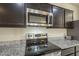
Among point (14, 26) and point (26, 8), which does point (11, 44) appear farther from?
point (26, 8)

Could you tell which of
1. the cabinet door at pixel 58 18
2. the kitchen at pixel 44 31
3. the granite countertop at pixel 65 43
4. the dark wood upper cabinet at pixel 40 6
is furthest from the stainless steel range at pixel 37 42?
the dark wood upper cabinet at pixel 40 6

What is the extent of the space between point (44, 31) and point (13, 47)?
1.42 feet

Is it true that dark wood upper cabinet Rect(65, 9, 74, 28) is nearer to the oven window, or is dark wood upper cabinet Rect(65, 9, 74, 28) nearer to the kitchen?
the kitchen

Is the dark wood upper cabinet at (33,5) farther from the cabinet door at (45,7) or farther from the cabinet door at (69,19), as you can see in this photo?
the cabinet door at (69,19)

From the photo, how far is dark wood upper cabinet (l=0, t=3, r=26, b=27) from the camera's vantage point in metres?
1.24

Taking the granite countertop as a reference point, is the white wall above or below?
above

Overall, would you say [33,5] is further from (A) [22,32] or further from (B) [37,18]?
(A) [22,32]

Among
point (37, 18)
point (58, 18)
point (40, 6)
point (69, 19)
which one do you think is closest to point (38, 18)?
point (37, 18)

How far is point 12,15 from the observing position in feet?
4.25

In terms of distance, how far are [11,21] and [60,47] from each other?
0.69 metres

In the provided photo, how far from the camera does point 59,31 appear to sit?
1365 millimetres

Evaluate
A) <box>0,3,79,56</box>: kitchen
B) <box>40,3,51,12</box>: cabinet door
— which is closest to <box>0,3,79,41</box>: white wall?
<box>0,3,79,56</box>: kitchen

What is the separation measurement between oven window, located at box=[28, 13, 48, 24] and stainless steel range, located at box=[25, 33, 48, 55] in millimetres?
173

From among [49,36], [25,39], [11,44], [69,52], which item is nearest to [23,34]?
[25,39]
